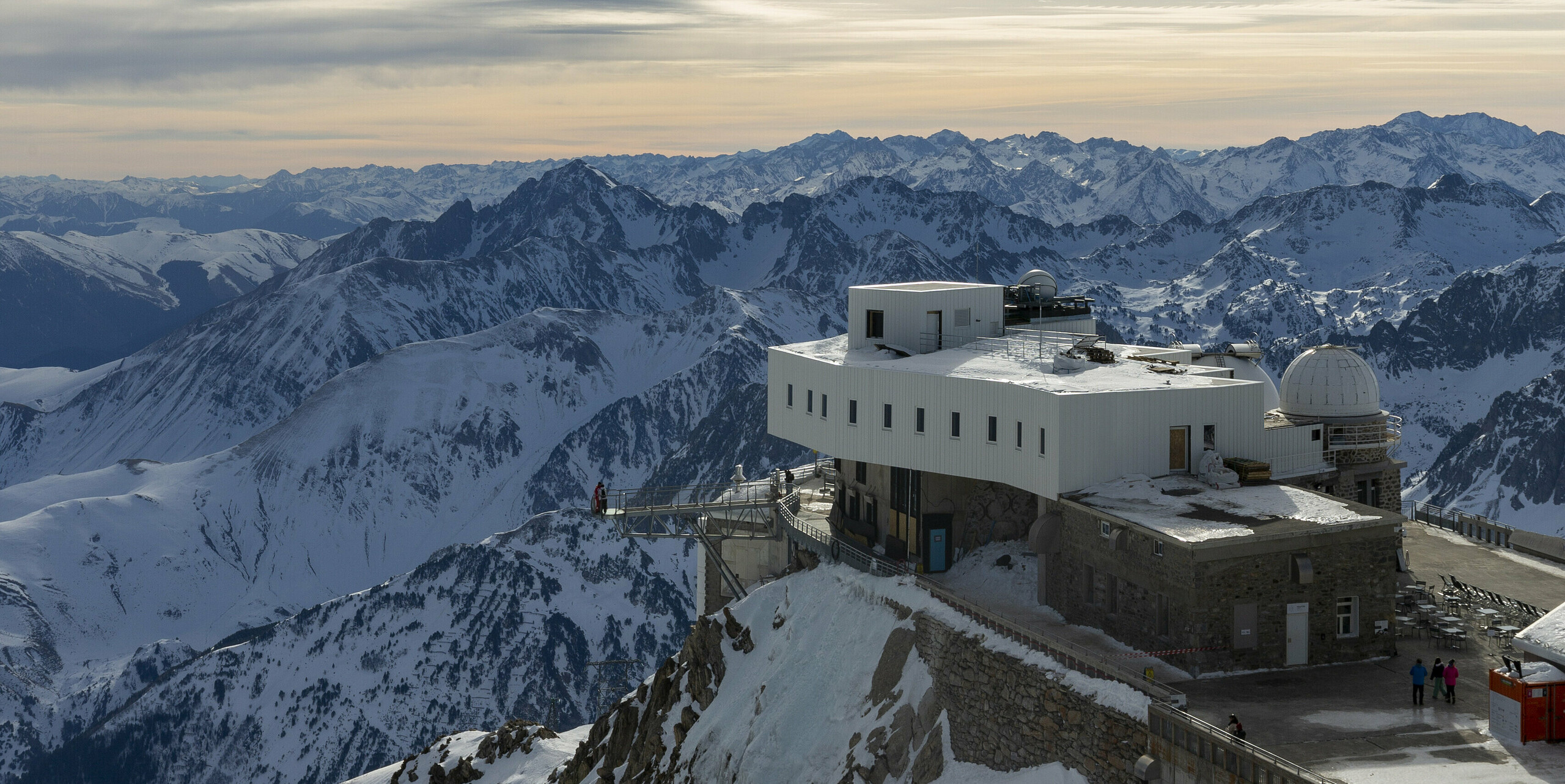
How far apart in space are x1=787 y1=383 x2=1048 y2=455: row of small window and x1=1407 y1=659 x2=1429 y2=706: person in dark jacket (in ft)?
46.9

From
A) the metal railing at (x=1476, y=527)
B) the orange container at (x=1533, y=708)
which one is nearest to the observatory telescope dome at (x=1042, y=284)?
the metal railing at (x=1476, y=527)

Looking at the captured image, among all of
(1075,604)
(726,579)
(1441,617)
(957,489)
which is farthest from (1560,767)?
(726,579)

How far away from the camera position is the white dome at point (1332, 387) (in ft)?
192

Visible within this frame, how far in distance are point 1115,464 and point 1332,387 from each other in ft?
55.9

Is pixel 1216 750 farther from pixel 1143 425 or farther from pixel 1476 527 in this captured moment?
pixel 1476 527

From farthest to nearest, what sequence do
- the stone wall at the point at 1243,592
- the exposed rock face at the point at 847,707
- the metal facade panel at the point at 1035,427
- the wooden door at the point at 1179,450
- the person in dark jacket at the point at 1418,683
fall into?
the wooden door at the point at 1179,450 < the metal facade panel at the point at 1035,427 < the stone wall at the point at 1243,592 < the exposed rock face at the point at 847,707 < the person in dark jacket at the point at 1418,683

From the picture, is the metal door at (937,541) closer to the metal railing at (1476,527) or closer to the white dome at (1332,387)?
the white dome at (1332,387)

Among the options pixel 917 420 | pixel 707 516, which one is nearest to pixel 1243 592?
pixel 917 420

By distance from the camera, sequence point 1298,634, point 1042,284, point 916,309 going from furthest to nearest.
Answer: point 1042,284
point 916,309
point 1298,634

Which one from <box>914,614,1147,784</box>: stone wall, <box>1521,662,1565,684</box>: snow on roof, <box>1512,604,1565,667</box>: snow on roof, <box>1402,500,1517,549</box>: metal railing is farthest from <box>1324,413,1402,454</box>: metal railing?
<box>1521,662,1565,684</box>: snow on roof

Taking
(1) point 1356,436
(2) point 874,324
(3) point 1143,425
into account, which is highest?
(2) point 874,324

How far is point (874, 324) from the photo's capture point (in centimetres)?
6228

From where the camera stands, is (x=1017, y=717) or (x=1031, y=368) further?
(x=1031, y=368)

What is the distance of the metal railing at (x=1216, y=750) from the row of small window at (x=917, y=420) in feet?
47.9
